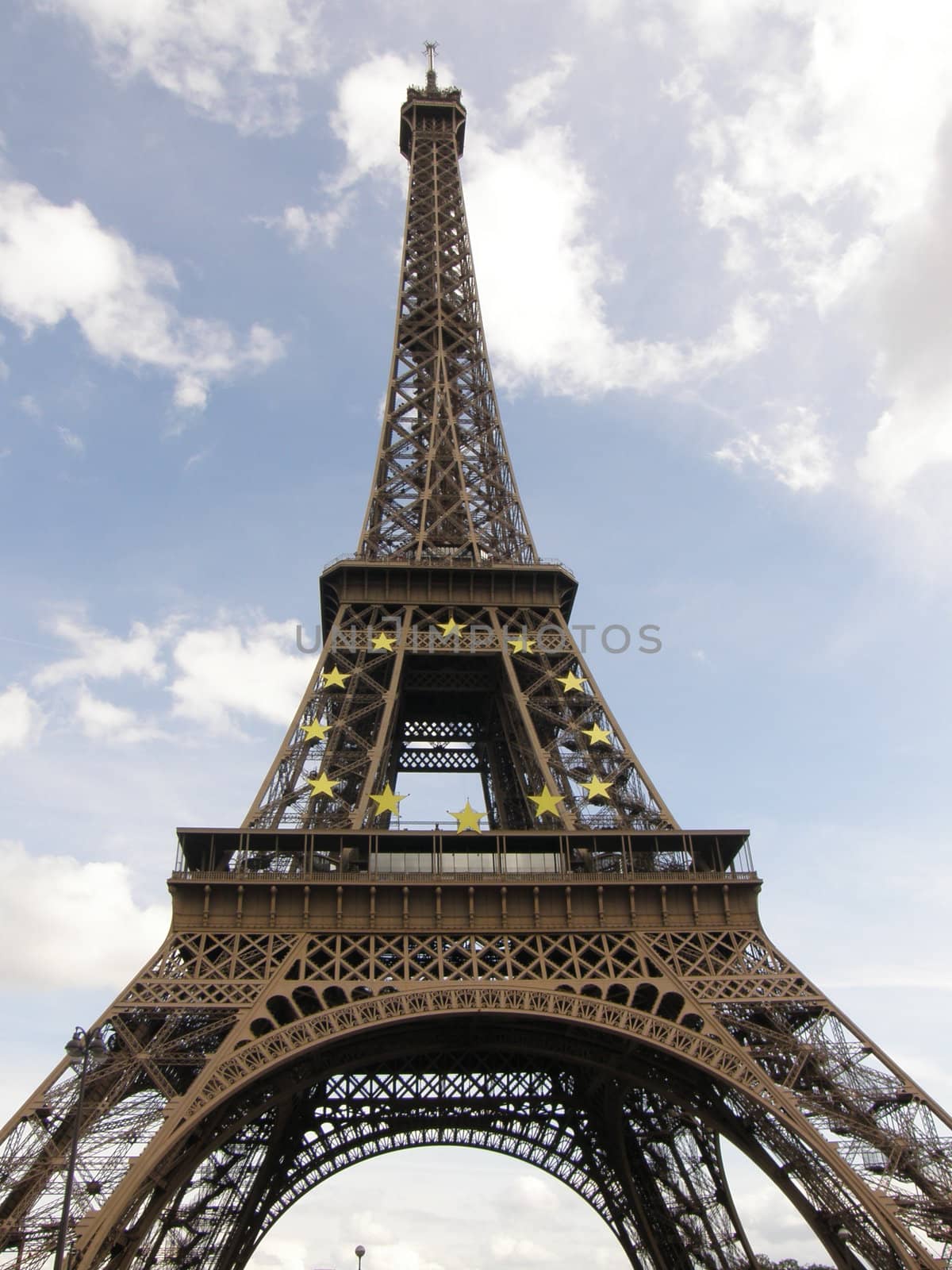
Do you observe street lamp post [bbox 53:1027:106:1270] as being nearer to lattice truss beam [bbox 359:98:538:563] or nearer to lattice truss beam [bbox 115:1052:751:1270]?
lattice truss beam [bbox 115:1052:751:1270]

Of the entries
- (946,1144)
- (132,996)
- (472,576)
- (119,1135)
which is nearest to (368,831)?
(132,996)

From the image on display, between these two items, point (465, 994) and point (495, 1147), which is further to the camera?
point (495, 1147)

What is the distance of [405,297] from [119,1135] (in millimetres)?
44267

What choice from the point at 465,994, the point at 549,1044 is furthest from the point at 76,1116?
the point at 549,1044

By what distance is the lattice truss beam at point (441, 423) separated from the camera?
161 ft

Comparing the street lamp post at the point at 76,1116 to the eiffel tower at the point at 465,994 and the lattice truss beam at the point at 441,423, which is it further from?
the lattice truss beam at the point at 441,423

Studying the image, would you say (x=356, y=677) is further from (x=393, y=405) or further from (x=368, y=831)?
(x=393, y=405)

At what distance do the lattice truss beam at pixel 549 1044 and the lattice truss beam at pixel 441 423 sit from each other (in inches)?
767

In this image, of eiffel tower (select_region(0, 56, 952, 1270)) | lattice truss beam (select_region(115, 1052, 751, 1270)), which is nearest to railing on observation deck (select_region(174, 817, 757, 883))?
eiffel tower (select_region(0, 56, 952, 1270))

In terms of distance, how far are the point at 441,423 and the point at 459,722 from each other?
14.5 metres

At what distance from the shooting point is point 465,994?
3091cm

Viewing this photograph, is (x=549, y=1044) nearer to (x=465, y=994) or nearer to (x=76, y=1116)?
(x=465, y=994)

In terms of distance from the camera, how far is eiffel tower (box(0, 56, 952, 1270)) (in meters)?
28.2

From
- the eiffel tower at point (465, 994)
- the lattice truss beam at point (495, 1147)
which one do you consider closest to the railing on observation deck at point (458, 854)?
the eiffel tower at point (465, 994)
